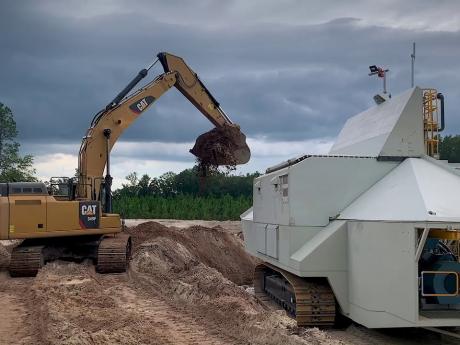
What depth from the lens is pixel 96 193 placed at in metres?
17.0

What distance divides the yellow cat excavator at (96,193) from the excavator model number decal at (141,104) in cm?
3

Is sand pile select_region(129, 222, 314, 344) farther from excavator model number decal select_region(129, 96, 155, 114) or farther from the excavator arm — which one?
excavator model number decal select_region(129, 96, 155, 114)

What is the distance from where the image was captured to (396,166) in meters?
10.5

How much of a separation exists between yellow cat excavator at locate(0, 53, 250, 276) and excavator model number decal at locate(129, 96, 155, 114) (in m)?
0.03

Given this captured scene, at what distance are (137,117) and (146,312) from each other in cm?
815

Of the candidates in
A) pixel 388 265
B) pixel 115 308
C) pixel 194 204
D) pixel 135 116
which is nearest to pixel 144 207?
pixel 194 204

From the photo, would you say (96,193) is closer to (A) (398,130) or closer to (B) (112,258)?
(B) (112,258)

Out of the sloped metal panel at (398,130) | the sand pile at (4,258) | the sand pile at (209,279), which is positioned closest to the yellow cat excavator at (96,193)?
the sand pile at (209,279)

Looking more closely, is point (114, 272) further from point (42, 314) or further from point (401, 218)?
point (401, 218)

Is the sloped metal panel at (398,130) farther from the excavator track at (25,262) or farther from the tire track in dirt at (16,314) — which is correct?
the excavator track at (25,262)

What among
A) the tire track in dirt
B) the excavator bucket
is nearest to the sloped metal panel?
the excavator bucket

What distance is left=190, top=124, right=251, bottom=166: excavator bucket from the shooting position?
16750 millimetres

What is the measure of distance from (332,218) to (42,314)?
5.13m

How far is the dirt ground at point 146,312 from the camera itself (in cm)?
870
